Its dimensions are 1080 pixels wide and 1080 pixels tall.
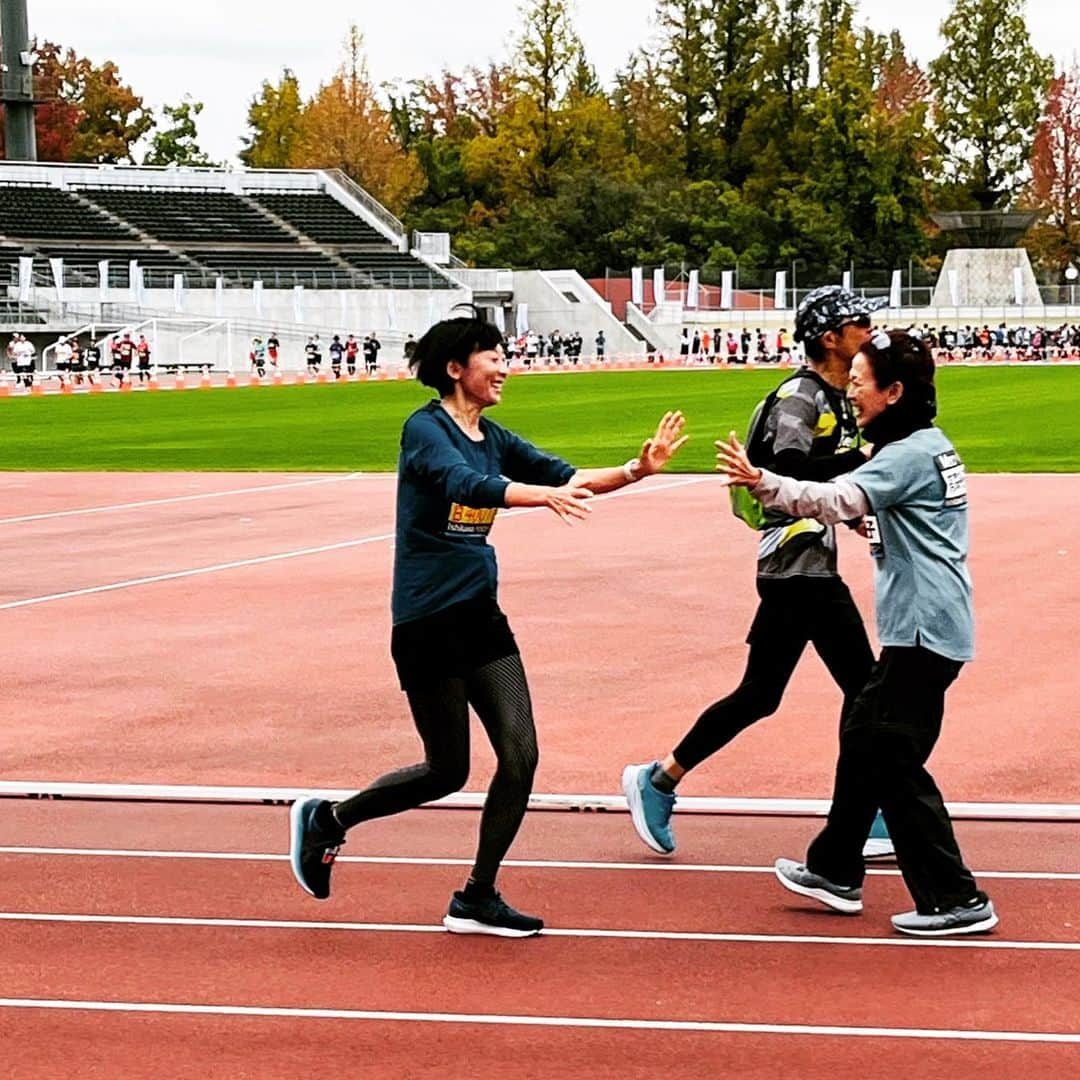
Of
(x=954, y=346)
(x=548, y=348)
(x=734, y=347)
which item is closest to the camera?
(x=734, y=347)

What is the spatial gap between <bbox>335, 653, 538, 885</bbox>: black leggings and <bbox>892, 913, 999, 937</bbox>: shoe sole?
4.32 ft

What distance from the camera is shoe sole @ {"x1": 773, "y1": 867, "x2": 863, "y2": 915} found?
22.4 ft

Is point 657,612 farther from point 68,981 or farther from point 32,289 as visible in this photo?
point 32,289

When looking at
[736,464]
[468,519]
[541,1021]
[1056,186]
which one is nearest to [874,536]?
[736,464]

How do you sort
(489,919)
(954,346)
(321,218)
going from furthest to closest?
1. (321,218)
2. (954,346)
3. (489,919)

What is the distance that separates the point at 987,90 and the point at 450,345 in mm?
108079

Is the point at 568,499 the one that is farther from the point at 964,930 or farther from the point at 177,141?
the point at 177,141

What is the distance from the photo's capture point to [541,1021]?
19.0 ft

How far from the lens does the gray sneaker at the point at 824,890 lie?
6.83 meters

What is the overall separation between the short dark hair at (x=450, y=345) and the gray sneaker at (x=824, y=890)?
1991 millimetres

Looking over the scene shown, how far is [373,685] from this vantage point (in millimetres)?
11352

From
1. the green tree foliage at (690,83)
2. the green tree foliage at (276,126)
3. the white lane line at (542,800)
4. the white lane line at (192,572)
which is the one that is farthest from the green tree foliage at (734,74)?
the white lane line at (542,800)

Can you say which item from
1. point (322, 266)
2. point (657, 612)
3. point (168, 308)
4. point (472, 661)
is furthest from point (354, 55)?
point (472, 661)

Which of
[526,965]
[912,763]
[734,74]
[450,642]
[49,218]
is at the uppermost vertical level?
[734,74]
